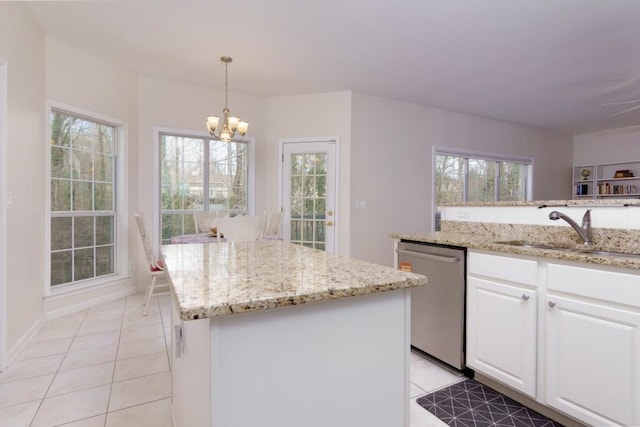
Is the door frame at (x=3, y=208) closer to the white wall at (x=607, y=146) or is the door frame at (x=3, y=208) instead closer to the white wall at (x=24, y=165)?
the white wall at (x=24, y=165)

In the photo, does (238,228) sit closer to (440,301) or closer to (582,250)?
(440,301)

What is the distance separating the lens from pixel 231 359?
79 centimetres

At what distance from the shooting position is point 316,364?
90 cm

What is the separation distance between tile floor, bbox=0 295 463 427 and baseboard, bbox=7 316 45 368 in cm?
3

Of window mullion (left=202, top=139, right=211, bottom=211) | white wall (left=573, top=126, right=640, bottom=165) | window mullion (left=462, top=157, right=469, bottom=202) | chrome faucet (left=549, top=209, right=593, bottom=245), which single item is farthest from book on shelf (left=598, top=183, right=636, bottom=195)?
window mullion (left=202, top=139, right=211, bottom=211)

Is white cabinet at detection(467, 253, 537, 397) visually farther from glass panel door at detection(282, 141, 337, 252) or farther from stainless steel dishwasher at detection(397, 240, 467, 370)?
glass panel door at detection(282, 141, 337, 252)

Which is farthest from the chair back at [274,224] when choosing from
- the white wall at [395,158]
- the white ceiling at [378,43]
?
the white ceiling at [378,43]

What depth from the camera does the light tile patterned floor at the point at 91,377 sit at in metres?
1.75

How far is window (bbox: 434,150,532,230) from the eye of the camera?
17.7ft

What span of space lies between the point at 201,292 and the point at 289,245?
100cm

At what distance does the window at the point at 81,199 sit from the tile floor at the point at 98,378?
68cm

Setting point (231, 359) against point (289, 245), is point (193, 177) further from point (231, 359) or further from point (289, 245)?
point (231, 359)

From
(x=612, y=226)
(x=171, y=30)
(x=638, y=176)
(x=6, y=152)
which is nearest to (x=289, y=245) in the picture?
(x=612, y=226)

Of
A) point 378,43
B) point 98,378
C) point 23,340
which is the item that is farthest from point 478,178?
point 23,340
